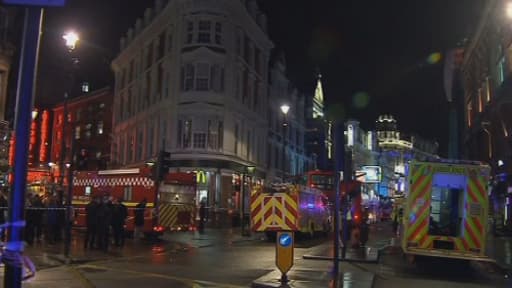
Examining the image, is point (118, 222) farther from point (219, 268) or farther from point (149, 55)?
point (149, 55)

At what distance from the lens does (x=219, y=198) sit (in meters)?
40.1

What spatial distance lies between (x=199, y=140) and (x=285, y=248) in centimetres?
2871

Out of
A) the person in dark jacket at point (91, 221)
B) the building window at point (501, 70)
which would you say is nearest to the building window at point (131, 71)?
the building window at point (501, 70)

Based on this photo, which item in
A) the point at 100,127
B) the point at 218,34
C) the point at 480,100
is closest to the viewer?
the point at 218,34

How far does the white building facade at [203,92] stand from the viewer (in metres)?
39.7

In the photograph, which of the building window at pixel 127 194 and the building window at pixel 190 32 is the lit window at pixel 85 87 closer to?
the building window at pixel 190 32

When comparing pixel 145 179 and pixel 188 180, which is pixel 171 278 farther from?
pixel 188 180

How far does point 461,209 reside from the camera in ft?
53.0

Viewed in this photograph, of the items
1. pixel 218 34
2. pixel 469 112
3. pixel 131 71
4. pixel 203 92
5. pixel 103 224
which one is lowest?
pixel 103 224

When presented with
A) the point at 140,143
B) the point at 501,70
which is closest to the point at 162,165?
the point at 140,143

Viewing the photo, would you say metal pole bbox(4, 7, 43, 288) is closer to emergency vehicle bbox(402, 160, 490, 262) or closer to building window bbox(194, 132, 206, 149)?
emergency vehicle bbox(402, 160, 490, 262)

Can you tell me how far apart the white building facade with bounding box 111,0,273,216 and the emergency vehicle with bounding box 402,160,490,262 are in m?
21.7

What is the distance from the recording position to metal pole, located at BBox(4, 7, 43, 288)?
407 centimetres

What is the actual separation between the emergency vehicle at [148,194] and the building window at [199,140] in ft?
34.4
